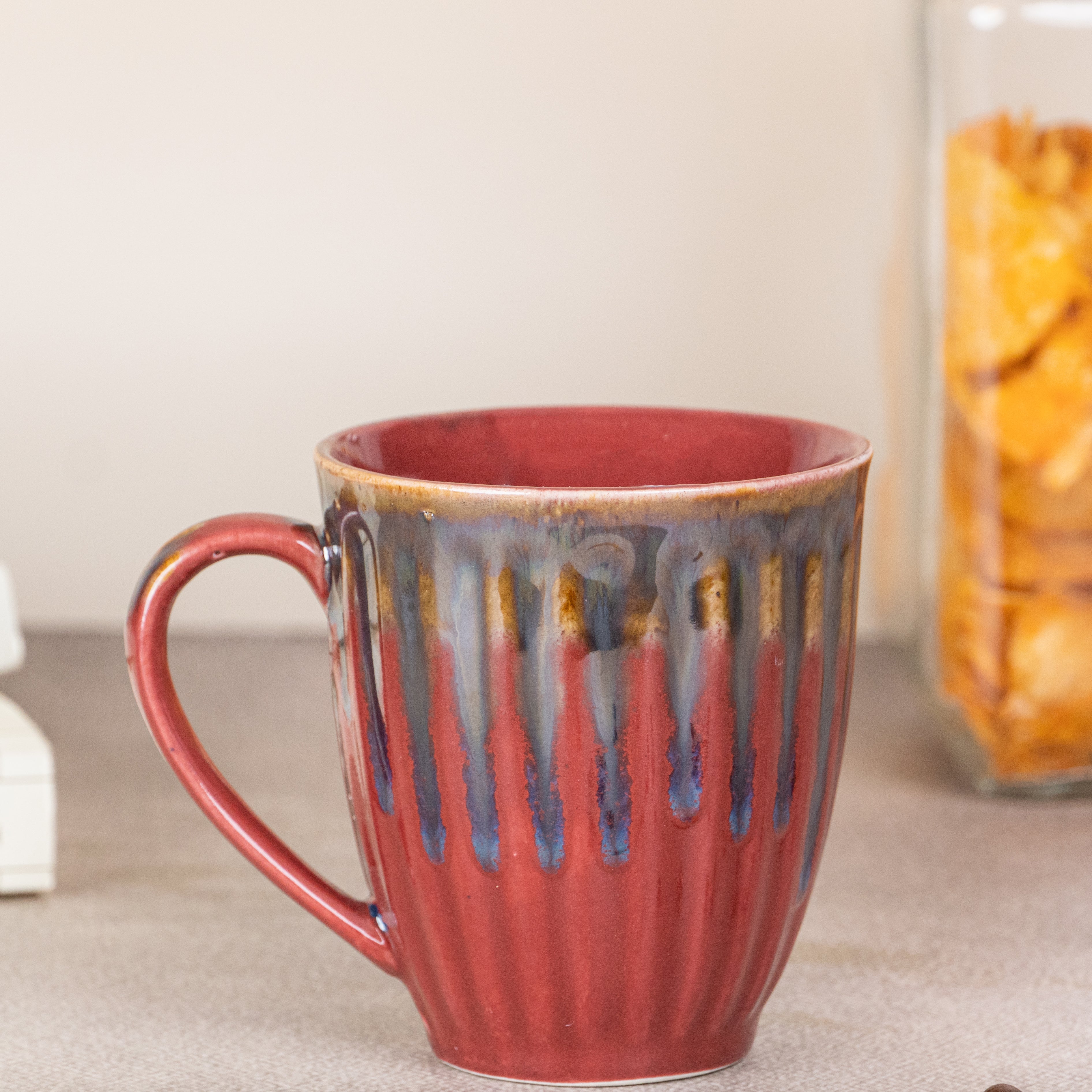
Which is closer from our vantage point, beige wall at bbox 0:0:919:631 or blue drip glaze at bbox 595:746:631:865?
blue drip glaze at bbox 595:746:631:865

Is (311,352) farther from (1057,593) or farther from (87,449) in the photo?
(1057,593)

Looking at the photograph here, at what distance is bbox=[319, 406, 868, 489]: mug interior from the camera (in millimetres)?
314

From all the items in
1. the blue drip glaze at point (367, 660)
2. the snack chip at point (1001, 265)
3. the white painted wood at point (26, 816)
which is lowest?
the white painted wood at point (26, 816)

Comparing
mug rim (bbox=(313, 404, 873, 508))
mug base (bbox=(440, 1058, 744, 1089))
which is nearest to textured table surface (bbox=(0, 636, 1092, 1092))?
mug base (bbox=(440, 1058, 744, 1089))

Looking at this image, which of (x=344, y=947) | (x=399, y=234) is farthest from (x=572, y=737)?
(x=399, y=234)

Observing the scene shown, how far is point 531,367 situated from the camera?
606mm

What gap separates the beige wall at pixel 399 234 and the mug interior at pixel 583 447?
281 mm

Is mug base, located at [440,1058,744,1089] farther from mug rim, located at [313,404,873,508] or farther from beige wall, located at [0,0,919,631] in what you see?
beige wall, located at [0,0,919,631]

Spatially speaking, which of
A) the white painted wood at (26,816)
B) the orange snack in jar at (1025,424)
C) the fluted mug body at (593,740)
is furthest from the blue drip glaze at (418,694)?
the orange snack in jar at (1025,424)

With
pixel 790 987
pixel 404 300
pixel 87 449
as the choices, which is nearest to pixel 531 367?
pixel 404 300

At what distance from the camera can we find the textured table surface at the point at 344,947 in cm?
29

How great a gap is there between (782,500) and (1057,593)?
0.75 ft

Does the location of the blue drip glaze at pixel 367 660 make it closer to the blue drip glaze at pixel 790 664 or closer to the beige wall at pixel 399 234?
the blue drip glaze at pixel 790 664

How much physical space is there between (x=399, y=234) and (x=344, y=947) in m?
0.33
